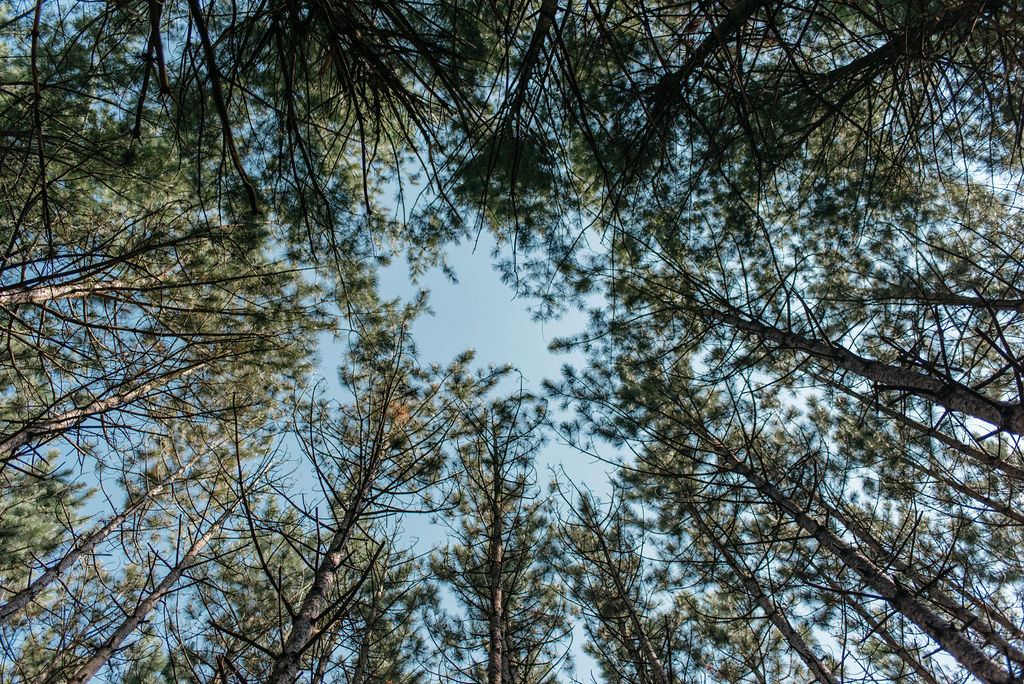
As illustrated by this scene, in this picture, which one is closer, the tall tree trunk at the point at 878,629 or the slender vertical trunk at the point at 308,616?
the slender vertical trunk at the point at 308,616

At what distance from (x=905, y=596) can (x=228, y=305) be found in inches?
301

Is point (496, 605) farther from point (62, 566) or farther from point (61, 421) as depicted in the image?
point (62, 566)

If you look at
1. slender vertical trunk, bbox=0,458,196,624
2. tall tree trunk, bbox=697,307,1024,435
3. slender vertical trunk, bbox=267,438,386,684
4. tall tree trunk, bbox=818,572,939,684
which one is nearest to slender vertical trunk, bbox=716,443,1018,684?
tall tree trunk, bbox=818,572,939,684

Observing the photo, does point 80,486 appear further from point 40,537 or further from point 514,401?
point 514,401

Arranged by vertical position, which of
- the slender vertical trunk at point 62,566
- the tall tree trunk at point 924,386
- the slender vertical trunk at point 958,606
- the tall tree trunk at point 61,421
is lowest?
the slender vertical trunk at point 958,606

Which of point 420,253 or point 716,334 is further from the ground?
point 420,253

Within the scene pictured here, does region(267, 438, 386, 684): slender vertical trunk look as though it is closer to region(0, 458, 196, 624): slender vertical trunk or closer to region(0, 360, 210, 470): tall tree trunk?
region(0, 360, 210, 470): tall tree trunk

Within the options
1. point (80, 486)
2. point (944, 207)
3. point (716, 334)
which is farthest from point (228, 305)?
point (944, 207)

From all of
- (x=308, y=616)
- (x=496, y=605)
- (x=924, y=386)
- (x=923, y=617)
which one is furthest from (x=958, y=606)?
(x=308, y=616)

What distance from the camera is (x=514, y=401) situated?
569 cm

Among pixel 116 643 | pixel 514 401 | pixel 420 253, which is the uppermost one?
pixel 420 253

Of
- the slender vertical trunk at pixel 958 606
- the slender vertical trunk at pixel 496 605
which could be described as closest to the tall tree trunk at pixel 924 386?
the slender vertical trunk at pixel 958 606

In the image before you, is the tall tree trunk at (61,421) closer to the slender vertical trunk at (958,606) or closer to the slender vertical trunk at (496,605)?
the slender vertical trunk at (496,605)

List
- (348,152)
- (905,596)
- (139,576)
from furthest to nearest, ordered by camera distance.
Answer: (139,576) → (348,152) → (905,596)
